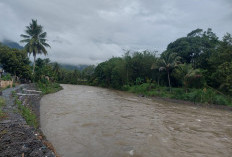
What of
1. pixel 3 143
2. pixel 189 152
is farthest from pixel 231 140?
pixel 3 143

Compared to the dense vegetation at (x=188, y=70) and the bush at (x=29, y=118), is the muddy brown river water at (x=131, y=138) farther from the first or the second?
the dense vegetation at (x=188, y=70)

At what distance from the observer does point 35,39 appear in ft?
100

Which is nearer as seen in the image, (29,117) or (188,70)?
(29,117)

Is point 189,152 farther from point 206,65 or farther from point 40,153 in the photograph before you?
point 206,65

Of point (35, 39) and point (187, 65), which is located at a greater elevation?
point (35, 39)

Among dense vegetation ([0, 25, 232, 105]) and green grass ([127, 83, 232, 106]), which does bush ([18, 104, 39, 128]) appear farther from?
green grass ([127, 83, 232, 106])

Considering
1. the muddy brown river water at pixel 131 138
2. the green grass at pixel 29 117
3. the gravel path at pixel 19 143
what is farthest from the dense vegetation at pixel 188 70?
the gravel path at pixel 19 143

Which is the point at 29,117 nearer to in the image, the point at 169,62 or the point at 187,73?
the point at 187,73

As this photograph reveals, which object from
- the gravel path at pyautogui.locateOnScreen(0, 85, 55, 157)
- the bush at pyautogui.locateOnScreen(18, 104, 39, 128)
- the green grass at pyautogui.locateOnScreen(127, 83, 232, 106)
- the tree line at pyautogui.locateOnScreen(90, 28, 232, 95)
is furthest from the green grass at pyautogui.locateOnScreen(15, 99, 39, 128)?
the tree line at pyautogui.locateOnScreen(90, 28, 232, 95)

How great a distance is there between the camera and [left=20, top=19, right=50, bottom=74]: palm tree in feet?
97.6

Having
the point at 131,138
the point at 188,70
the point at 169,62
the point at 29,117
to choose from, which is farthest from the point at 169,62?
the point at 29,117

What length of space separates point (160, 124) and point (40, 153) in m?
7.03

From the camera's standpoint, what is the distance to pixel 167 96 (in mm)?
21594

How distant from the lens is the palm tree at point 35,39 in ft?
97.6
